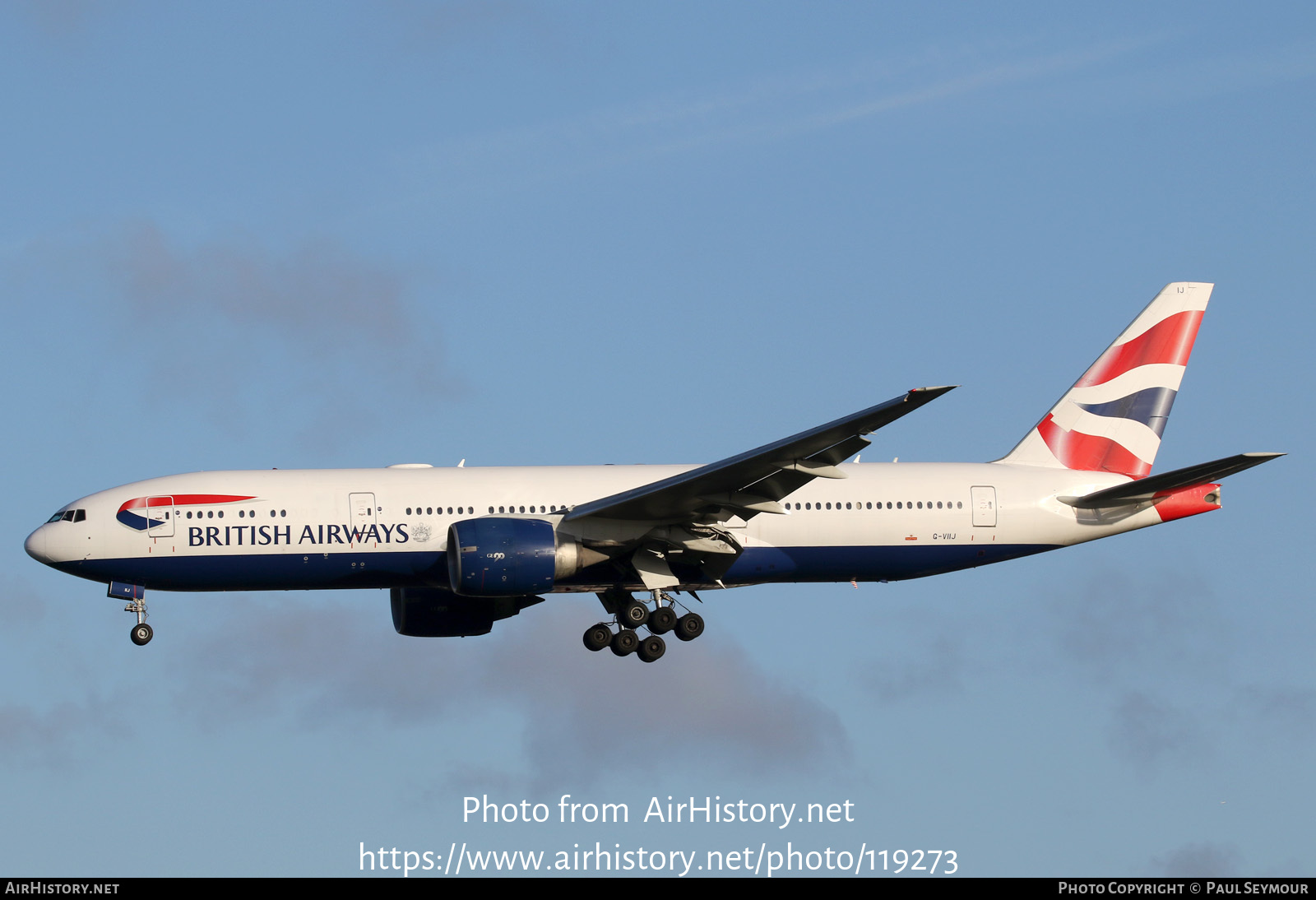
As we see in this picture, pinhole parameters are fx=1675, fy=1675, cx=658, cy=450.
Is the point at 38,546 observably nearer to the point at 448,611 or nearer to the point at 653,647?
the point at 448,611

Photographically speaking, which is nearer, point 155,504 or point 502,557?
point 502,557

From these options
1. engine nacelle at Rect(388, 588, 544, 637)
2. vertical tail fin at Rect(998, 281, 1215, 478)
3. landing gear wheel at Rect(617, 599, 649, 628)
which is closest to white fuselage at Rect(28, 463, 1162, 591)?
landing gear wheel at Rect(617, 599, 649, 628)

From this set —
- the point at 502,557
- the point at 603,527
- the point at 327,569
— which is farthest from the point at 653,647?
the point at 327,569

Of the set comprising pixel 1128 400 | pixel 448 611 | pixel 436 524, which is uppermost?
pixel 1128 400

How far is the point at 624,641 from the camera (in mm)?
38219

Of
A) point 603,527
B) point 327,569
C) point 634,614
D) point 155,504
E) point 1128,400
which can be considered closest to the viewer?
point 603,527

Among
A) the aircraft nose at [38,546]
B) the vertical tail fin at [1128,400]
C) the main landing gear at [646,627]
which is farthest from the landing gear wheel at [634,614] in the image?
the aircraft nose at [38,546]

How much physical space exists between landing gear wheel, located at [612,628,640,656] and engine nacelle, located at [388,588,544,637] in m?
2.93

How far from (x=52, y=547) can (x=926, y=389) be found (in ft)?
65.3

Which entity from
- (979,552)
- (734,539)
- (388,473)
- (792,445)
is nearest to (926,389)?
(792,445)

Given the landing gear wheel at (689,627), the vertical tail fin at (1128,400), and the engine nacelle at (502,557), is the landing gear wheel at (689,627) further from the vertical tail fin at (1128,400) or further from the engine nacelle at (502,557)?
the vertical tail fin at (1128,400)

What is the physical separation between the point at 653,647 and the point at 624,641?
0.69 metres

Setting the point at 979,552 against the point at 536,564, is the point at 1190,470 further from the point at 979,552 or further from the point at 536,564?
the point at 536,564

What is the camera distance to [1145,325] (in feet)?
143
